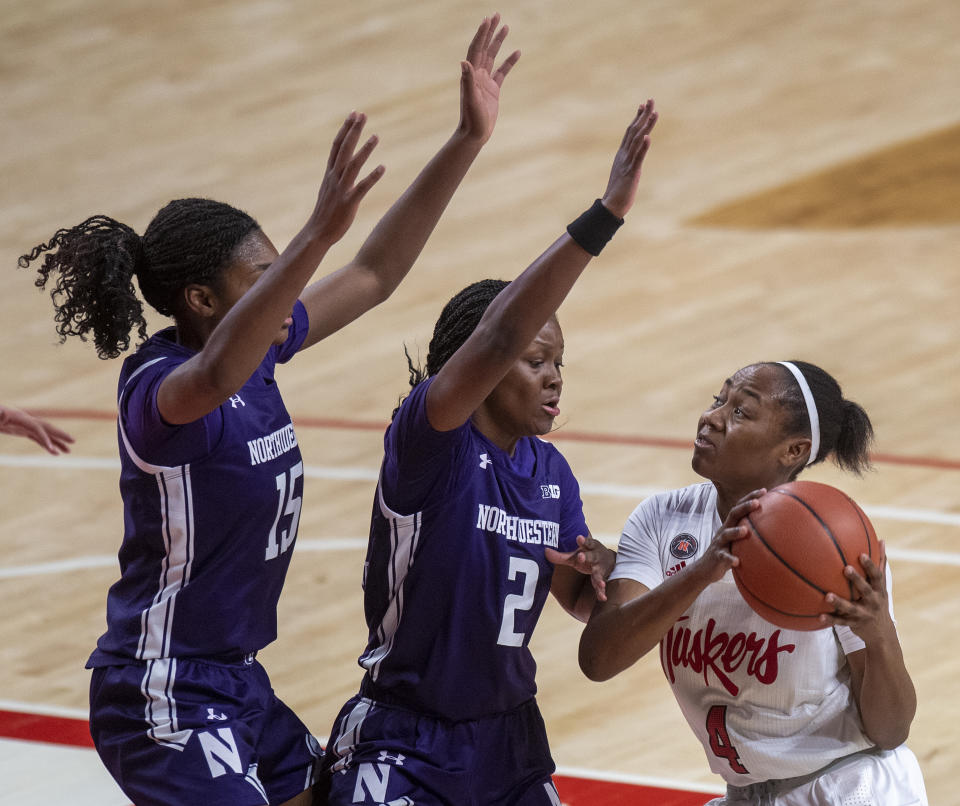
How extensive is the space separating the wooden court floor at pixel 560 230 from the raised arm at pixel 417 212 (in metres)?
1.70

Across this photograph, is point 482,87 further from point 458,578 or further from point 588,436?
point 588,436

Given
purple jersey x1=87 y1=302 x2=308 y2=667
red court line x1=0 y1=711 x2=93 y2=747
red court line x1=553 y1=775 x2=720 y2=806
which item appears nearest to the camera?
purple jersey x1=87 y1=302 x2=308 y2=667

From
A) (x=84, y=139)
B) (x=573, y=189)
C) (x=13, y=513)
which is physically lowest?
(x=13, y=513)

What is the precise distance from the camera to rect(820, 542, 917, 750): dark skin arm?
3.39 meters

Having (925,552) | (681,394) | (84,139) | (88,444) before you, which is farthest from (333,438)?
(84,139)

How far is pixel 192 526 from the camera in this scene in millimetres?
3533

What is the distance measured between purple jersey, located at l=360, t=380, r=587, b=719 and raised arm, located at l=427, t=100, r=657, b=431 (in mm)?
323

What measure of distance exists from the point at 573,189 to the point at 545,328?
6.98 meters

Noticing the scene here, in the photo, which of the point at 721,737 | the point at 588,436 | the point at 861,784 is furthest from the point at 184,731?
the point at 588,436

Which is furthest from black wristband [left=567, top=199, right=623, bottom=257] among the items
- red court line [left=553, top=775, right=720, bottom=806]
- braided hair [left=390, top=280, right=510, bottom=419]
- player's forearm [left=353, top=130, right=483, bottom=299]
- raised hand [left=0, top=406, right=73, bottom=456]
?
red court line [left=553, top=775, right=720, bottom=806]

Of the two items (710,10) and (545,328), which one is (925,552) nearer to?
(545,328)

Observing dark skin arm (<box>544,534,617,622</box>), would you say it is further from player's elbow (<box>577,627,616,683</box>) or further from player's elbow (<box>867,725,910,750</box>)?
player's elbow (<box>867,725,910,750</box>)

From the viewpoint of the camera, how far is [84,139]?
1152 centimetres

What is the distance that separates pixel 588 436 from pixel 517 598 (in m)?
4.08
